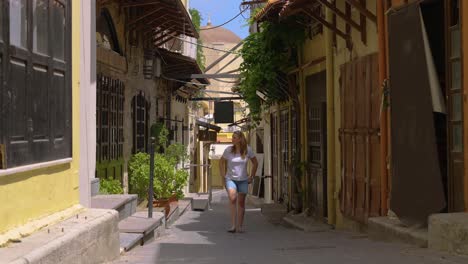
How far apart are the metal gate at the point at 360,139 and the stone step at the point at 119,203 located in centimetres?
326

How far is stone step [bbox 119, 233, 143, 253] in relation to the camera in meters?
7.69

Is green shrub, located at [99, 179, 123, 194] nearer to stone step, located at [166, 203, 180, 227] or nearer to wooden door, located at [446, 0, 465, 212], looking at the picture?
stone step, located at [166, 203, 180, 227]

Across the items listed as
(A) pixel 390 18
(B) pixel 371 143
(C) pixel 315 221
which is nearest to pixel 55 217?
(A) pixel 390 18

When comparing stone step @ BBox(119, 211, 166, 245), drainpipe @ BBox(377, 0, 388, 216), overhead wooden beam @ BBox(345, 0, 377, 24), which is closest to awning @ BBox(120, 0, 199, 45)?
stone step @ BBox(119, 211, 166, 245)

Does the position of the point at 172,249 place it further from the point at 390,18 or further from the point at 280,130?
the point at 280,130

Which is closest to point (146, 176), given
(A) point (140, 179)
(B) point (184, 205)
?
(A) point (140, 179)

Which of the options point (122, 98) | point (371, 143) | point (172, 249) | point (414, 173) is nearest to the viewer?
point (414, 173)

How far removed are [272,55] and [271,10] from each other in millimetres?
1957

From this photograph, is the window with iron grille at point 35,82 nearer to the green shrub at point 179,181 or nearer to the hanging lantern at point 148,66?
the green shrub at point 179,181

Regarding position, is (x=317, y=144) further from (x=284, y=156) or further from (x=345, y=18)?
(x=284, y=156)

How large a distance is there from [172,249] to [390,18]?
3.57 metres

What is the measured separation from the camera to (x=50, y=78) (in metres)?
5.89

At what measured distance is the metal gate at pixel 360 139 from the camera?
9.16 m

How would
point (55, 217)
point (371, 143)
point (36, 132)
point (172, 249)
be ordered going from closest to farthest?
point (36, 132) → point (55, 217) → point (172, 249) → point (371, 143)
